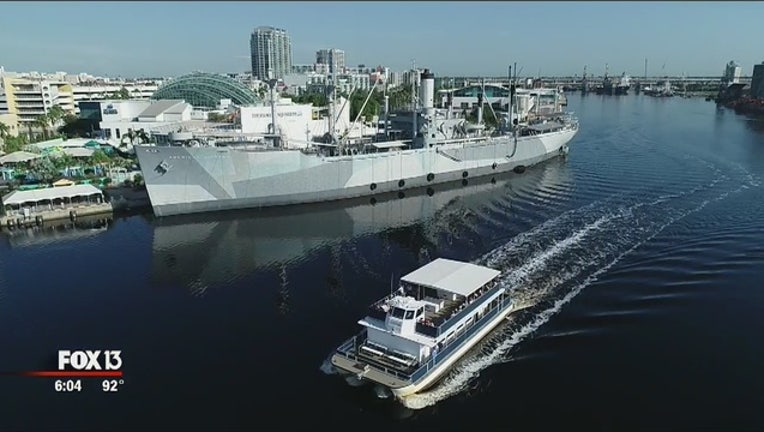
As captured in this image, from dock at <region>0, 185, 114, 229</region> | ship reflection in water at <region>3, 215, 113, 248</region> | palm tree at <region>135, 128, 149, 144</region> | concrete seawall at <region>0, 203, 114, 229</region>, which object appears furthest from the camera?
palm tree at <region>135, 128, 149, 144</region>

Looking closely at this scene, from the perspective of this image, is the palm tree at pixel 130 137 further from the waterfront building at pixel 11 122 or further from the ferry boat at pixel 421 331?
the ferry boat at pixel 421 331

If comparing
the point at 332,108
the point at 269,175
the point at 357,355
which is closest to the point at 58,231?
the point at 269,175

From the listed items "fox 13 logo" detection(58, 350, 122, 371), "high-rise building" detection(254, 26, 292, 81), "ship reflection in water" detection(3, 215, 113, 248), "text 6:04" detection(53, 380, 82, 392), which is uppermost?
"high-rise building" detection(254, 26, 292, 81)

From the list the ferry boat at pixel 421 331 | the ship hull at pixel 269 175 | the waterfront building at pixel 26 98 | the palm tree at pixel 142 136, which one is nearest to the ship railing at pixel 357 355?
the ferry boat at pixel 421 331

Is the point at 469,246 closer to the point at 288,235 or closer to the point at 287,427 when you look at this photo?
the point at 288,235

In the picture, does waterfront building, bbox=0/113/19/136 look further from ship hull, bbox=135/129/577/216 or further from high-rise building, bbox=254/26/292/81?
high-rise building, bbox=254/26/292/81

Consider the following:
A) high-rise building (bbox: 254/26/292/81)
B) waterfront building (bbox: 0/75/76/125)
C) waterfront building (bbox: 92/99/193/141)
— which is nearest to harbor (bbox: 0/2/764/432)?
waterfront building (bbox: 92/99/193/141)

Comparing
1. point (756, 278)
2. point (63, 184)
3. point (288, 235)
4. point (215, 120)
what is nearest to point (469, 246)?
point (288, 235)

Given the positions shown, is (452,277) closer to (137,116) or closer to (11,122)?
(137,116)
